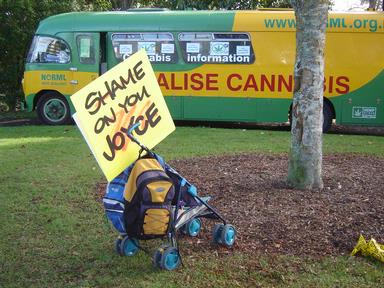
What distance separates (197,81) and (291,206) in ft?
26.3

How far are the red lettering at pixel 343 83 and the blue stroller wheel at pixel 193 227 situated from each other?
331 inches

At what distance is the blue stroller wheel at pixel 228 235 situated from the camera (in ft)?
14.9

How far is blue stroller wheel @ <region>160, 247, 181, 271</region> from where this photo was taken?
4.09 m

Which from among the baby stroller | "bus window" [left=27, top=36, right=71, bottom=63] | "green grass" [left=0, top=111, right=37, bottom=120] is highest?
"bus window" [left=27, top=36, right=71, bottom=63]

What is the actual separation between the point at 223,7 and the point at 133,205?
52.7 feet

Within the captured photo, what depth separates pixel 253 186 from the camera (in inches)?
245

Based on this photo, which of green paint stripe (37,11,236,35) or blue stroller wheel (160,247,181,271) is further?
green paint stripe (37,11,236,35)

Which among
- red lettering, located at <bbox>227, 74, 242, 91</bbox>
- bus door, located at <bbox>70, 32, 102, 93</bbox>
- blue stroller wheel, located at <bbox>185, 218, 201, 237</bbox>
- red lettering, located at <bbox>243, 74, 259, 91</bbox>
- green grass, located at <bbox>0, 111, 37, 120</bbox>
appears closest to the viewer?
blue stroller wheel, located at <bbox>185, 218, 201, 237</bbox>

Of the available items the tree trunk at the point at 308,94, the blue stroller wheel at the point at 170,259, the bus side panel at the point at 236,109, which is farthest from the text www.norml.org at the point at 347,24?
the blue stroller wheel at the point at 170,259

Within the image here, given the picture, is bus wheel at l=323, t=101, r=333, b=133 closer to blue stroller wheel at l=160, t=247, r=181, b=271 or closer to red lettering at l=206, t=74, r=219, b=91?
red lettering at l=206, t=74, r=219, b=91

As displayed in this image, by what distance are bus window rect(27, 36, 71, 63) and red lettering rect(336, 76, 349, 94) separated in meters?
6.81

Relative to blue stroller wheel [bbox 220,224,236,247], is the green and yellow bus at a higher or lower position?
higher

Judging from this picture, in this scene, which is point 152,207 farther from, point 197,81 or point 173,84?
point 173,84

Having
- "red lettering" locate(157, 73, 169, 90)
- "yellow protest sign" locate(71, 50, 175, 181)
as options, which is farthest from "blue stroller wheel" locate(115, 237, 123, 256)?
"red lettering" locate(157, 73, 169, 90)
